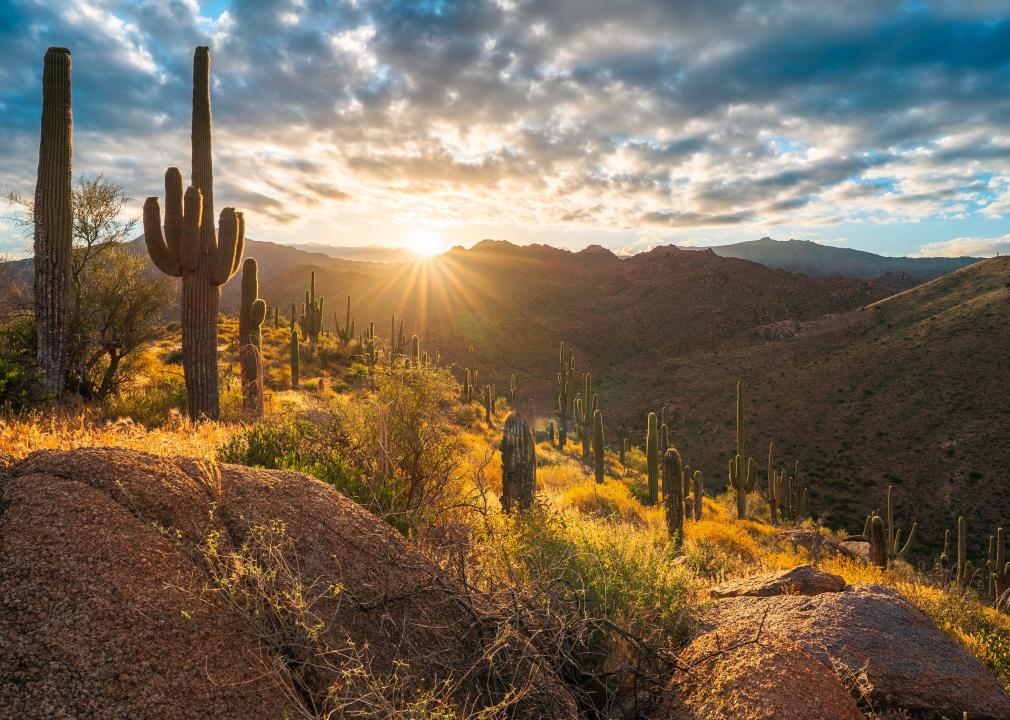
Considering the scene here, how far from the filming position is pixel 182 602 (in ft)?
10.0

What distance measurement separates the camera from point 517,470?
32.4 feet

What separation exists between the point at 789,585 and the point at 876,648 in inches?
52.5

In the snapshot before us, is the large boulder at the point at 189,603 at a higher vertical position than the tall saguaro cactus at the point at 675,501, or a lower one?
higher

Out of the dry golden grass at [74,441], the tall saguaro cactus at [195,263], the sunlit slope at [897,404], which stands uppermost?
the tall saguaro cactus at [195,263]

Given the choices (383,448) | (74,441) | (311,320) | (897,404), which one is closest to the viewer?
(74,441)

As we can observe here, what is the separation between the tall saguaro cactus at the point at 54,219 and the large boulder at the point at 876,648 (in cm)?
1336

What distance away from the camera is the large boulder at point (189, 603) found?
2611 millimetres

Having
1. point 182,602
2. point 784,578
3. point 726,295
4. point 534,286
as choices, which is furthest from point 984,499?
point 534,286

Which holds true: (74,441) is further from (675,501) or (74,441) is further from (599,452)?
(599,452)

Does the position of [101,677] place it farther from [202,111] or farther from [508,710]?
[202,111]

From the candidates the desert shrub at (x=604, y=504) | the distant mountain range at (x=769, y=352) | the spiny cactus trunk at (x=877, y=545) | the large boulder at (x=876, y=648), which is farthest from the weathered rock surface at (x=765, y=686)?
the distant mountain range at (x=769, y=352)

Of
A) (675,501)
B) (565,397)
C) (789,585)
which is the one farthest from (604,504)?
(565,397)

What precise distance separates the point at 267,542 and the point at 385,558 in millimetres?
912

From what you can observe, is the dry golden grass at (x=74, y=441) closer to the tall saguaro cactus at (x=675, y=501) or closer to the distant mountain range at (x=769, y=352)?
the tall saguaro cactus at (x=675, y=501)
